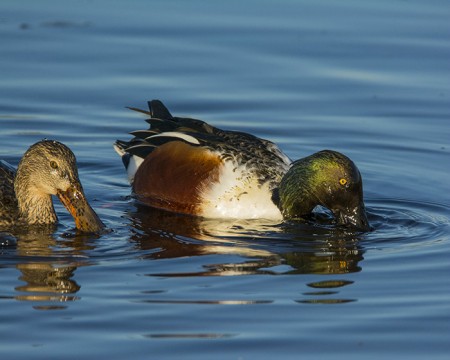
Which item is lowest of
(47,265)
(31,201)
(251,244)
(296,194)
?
(47,265)

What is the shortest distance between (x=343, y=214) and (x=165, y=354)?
3.55 meters

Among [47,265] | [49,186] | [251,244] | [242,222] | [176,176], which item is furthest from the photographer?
[176,176]

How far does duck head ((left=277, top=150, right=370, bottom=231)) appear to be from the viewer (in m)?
9.99

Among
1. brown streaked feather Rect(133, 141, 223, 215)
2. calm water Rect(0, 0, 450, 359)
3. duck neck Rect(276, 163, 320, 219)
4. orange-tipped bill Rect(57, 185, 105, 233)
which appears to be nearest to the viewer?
calm water Rect(0, 0, 450, 359)

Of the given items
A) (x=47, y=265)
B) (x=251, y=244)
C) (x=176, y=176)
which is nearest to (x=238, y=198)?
(x=176, y=176)

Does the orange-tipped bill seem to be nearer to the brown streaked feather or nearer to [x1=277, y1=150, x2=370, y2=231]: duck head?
the brown streaked feather

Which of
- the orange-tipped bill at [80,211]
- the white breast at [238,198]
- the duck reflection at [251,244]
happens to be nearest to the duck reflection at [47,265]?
the orange-tipped bill at [80,211]

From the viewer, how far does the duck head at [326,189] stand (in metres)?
9.99

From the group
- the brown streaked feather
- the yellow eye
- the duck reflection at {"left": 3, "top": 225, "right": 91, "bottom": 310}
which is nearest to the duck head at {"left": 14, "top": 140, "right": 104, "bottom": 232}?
the duck reflection at {"left": 3, "top": 225, "right": 91, "bottom": 310}

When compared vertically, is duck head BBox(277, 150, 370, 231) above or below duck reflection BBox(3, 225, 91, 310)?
above

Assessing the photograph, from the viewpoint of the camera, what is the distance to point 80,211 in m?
9.53

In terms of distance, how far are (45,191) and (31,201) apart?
177 mm

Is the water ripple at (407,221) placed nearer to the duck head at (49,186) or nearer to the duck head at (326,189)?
the duck head at (326,189)

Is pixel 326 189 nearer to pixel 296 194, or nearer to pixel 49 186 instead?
pixel 296 194
